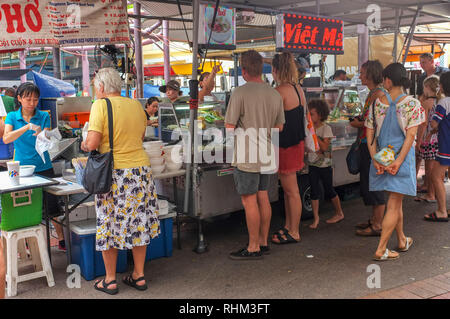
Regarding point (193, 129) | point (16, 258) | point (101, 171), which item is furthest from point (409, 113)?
point (16, 258)

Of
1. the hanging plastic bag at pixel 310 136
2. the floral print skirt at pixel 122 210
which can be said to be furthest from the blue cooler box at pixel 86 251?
the hanging plastic bag at pixel 310 136

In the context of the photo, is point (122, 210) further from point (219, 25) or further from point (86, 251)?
point (219, 25)

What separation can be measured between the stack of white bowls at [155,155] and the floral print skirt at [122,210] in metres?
0.63

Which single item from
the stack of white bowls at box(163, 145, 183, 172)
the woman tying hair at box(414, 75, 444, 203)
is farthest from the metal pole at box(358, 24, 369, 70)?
the stack of white bowls at box(163, 145, 183, 172)

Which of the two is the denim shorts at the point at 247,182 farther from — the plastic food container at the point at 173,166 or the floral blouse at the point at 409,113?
the floral blouse at the point at 409,113

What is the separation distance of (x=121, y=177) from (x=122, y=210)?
267 millimetres

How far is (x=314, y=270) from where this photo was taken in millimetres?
4168

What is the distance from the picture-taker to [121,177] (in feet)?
11.7

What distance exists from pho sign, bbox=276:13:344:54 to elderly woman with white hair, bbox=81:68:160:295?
305 cm

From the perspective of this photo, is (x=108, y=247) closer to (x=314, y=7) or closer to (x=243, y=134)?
(x=243, y=134)

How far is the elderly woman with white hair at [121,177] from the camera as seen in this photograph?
351 cm
